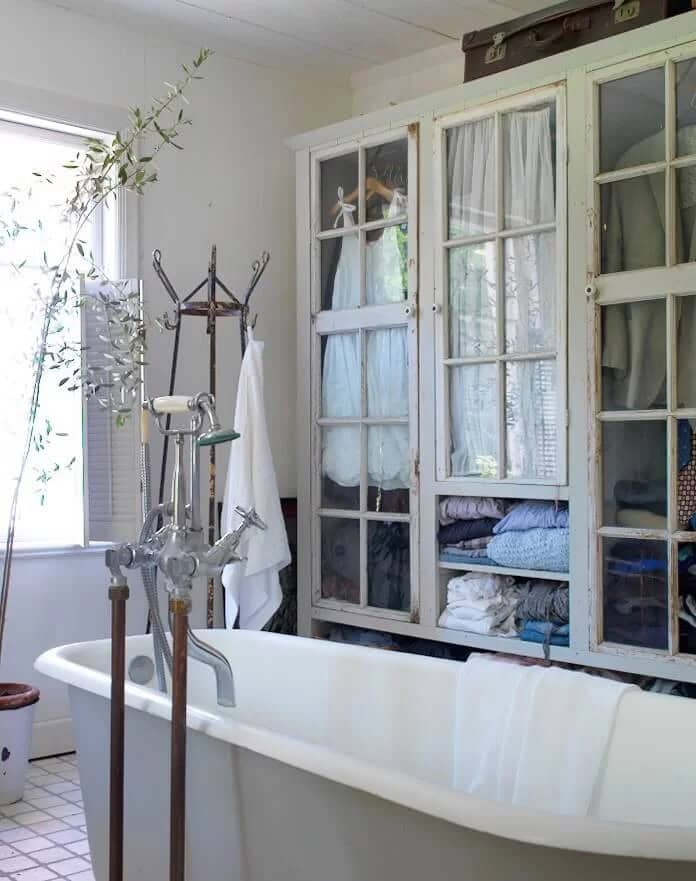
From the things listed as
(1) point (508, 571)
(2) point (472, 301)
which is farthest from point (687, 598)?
(2) point (472, 301)

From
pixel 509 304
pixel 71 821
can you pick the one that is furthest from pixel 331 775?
pixel 509 304

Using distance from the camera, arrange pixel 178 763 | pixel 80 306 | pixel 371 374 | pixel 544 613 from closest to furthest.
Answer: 1. pixel 178 763
2. pixel 544 613
3. pixel 80 306
4. pixel 371 374

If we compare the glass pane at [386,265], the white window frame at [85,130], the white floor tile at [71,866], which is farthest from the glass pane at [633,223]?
the white floor tile at [71,866]

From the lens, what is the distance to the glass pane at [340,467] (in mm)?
3711

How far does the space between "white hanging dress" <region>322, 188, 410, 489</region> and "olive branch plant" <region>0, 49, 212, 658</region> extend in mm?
707

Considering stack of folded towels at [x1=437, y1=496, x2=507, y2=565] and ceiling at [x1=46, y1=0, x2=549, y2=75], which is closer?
stack of folded towels at [x1=437, y1=496, x2=507, y2=565]

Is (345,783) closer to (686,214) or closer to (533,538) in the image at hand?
(533,538)

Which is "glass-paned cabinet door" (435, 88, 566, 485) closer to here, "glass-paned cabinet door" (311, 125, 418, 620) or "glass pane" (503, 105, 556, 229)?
"glass pane" (503, 105, 556, 229)

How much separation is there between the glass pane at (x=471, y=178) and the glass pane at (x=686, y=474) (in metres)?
0.91

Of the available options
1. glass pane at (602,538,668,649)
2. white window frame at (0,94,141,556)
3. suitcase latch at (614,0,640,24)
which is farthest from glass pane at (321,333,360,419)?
suitcase latch at (614,0,640,24)

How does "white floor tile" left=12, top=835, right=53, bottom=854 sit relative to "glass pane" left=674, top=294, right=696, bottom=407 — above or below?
below

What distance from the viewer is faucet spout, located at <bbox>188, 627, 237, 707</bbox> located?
234 centimetres

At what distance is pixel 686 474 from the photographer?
9.25 ft

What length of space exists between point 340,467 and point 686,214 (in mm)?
1505
